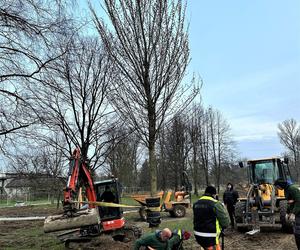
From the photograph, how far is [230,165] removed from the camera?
5322 centimetres

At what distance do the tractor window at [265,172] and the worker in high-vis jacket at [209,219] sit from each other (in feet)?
30.7

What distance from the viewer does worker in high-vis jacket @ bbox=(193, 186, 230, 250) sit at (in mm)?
7363

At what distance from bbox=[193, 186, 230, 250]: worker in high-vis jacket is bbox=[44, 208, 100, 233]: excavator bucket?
3791 mm

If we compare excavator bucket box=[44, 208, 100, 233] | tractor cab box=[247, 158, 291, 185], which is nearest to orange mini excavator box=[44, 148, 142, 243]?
excavator bucket box=[44, 208, 100, 233]

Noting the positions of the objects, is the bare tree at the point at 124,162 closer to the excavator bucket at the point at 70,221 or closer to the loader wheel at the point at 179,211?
the loader wheel at the point at 179,211

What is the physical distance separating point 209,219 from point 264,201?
8.09 meters

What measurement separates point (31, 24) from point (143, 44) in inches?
138

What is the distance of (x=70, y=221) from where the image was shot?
10.3m

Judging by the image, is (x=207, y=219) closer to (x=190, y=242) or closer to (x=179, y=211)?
(x=190, y=242)

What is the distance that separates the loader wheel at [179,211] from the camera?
2333 cm

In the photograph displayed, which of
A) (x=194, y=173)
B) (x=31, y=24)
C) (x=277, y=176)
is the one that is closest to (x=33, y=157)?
(x=31, y=24)

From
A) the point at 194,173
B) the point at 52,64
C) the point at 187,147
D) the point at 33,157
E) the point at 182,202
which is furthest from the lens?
the point at 194,173

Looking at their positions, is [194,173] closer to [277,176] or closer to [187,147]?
[187,147]

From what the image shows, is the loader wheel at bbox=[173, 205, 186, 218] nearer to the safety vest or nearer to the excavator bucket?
the excavator bucket
